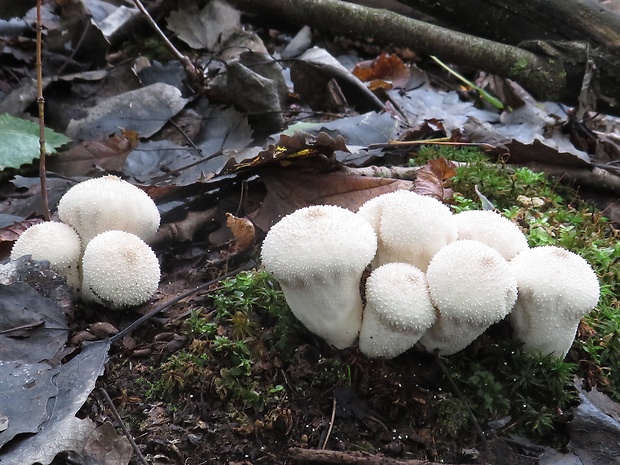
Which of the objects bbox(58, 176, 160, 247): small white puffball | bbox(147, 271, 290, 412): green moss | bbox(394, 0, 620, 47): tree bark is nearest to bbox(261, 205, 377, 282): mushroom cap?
bbox(147, 271, 290, 412): green moss

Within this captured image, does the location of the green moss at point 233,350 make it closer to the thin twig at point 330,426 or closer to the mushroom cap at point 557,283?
the thin twig at point 330,426

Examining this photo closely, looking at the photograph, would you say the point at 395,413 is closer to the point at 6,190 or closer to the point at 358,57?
the point at 6,190

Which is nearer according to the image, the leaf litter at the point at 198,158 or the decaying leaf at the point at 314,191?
the leaf litter at the point at 198,158

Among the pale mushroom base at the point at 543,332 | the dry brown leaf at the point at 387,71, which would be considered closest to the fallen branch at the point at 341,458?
the pale mushroom base at the point at 543,332

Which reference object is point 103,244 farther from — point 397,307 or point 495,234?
point 495,234

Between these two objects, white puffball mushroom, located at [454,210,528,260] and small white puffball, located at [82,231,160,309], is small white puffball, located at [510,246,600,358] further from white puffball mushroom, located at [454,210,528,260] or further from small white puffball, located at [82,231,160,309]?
small white puffball, located at [82,231,160,309]

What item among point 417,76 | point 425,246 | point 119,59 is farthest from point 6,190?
point 417,76
